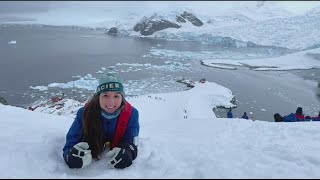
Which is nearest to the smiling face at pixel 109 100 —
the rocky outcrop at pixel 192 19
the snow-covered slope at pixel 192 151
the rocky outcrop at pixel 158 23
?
the snow-covered slope at pixel 192 151

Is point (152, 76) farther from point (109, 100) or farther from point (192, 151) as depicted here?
point (109, 100)

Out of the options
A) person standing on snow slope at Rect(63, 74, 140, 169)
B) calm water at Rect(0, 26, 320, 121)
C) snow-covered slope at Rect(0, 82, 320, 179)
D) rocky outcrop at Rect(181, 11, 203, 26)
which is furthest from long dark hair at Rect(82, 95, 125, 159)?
rocky outcrop at Rect(181, 11, 203, 26)

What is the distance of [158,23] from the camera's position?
3219 inches

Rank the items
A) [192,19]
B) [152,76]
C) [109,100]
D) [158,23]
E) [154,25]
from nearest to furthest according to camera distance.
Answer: [109,100] → [152,76] → [154,25] → [158,23] → [192,19]

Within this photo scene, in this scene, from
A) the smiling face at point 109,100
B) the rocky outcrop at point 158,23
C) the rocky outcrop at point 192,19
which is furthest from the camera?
the rocky outcrop at point 192,19

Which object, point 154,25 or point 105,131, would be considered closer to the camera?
point 105,131

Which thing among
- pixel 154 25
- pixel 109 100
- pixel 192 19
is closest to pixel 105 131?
→ pixel 109 100

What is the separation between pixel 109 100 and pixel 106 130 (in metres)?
0.29

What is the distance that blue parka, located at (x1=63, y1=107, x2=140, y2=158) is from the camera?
243 centimetres

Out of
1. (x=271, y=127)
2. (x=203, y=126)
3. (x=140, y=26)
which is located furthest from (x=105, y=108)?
(x=140, y=26)

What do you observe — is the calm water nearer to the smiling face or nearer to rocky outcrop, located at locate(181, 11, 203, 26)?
the smiling face

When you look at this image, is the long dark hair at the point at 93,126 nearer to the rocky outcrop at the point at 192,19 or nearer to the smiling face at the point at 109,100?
the smiling face at the point at 109,100

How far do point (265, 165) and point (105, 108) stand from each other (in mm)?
1209

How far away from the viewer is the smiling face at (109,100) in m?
2.36
